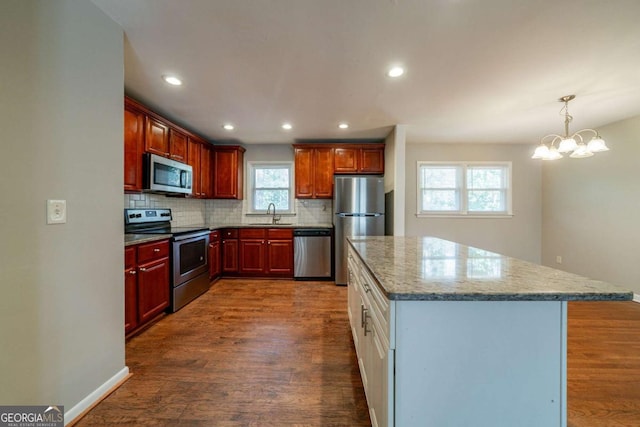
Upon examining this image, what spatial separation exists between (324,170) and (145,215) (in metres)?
2.67

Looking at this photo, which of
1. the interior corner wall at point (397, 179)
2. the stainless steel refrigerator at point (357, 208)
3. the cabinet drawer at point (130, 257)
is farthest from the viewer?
the stainless steel refrigerator at point (357, 208)

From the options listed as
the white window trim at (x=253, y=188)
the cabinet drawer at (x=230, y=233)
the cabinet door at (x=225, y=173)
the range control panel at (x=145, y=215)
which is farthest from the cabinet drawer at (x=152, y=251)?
the white window trim at (x=253, y=188)

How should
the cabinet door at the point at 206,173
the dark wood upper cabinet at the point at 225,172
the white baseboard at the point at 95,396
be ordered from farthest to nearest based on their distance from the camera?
the dark wood upper cabinet at the point at 225,172
the cabinet door at the point at 206,173
the white baseboard at the point at 95,396

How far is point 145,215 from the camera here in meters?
2.97

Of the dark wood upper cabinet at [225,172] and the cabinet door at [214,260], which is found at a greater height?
the dark wood upper cabinet at [225,172]

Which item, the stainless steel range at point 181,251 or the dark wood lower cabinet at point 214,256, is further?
the dark wood lower cabinet at point 214,256

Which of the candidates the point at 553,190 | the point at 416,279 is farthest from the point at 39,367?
the point at 553,190

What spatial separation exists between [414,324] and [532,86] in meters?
2.83

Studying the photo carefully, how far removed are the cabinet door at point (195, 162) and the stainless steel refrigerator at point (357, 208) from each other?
216cm

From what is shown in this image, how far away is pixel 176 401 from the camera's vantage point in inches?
60.4

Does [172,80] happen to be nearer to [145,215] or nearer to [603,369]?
[145,215]

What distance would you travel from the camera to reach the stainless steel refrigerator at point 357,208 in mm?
3955

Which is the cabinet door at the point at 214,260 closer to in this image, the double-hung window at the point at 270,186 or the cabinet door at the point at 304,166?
the double-hung window at the point at 270,186

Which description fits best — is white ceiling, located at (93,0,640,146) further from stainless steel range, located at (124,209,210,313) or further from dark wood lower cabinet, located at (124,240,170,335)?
dark wood lower cabinet, located at (124,240,170,335)
